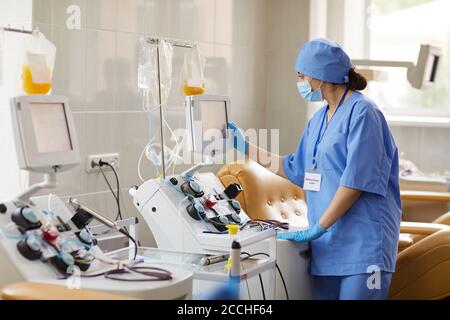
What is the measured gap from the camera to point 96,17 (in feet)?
9.57

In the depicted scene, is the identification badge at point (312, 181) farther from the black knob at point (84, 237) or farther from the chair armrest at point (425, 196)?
the chair armrest at point (425, 196)

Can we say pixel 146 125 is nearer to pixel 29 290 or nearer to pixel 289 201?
Answer: pixel 289 201

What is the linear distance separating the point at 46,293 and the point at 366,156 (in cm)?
124

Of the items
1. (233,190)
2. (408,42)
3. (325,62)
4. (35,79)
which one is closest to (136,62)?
(233,190)

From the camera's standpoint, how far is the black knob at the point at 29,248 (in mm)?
2008

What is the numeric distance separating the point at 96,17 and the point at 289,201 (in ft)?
4.35

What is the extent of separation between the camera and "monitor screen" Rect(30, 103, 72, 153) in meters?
2.04

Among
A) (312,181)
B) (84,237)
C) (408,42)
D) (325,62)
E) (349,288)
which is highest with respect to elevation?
(408,42)

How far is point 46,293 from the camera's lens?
1.89 meters

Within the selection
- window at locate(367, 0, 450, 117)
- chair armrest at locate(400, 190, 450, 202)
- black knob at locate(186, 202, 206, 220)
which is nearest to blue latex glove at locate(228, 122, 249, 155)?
black knob at locate(186, 202, 206, 220)

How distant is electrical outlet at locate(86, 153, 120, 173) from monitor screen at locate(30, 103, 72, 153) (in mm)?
766

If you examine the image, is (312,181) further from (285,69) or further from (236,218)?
(285,69)

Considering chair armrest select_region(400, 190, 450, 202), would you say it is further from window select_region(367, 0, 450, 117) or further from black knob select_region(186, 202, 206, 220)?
black knob select_region(186, 202, 206, 220)

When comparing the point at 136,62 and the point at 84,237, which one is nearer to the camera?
the point at 84,237
